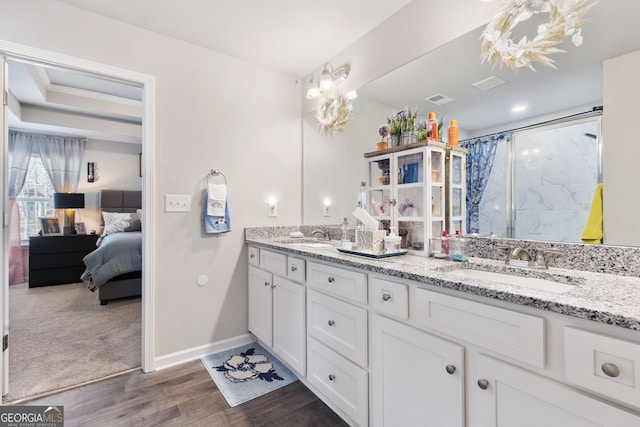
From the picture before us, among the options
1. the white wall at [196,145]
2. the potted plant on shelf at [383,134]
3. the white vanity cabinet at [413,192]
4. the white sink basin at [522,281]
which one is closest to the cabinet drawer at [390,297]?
the white sink basin at [522,281]

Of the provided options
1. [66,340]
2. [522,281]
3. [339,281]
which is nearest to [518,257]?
[522,281]

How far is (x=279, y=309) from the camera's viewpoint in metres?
2.02

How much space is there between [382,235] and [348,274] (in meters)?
0.31

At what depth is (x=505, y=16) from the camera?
1348mm

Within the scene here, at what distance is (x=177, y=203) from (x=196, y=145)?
0.48 m

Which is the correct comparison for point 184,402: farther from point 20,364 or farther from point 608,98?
point 608,98

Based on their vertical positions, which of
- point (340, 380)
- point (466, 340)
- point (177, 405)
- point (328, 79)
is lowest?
point (177, 405)

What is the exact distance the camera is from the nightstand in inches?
171

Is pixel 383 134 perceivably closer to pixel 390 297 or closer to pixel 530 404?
pixel 390 297

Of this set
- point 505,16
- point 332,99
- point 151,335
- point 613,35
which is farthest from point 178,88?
point 613,35

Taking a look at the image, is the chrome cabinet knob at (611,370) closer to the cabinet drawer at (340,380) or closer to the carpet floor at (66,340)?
the cabinet drawer at (340,380)

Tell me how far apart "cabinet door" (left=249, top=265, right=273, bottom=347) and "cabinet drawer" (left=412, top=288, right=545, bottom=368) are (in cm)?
127

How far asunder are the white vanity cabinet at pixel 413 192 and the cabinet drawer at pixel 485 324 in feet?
1.94

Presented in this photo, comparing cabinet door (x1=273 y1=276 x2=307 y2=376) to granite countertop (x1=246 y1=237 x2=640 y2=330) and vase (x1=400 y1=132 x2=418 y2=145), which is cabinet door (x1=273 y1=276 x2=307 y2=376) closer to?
granite countertop (x1=246 y1=237 x2=640 y2=330)
